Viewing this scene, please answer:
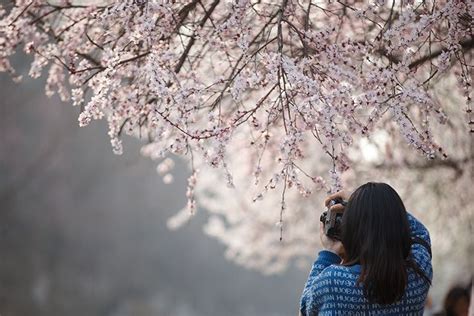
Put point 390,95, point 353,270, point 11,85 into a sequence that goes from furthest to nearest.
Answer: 1. point 11,85
2. point 390,95
3. point 353,270

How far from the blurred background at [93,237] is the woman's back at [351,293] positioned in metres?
13.4

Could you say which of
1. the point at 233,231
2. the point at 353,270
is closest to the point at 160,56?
the point at 353,270

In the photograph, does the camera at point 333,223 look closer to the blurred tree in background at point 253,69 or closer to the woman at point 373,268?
the woman at point 373,268

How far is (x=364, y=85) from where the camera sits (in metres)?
4.55

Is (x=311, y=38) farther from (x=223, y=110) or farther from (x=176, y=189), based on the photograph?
(x=176, y=189)

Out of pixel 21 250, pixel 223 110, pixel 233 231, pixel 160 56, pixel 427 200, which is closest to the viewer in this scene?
pixel 160 56

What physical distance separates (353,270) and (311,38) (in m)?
2.15

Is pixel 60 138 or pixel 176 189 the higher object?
pixel 176 189

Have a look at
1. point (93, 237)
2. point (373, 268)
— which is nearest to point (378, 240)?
point (373, 268)

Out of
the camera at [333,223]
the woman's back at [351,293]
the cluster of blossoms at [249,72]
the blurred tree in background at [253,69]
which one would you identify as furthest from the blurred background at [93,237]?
the woman's back at [351,293]

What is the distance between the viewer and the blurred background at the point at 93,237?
2241cm

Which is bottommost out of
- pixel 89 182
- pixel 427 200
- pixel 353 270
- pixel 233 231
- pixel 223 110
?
pixel 353 270

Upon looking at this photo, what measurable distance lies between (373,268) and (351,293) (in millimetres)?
120

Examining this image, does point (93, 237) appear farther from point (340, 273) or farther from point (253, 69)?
point (340, 273)
